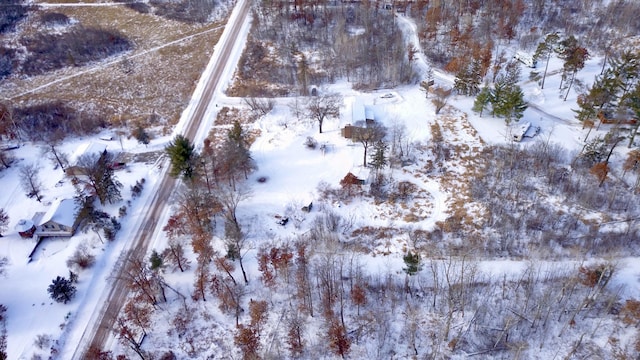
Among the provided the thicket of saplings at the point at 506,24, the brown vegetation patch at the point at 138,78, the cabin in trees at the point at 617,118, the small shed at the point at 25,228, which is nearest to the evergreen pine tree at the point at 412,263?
the cabin in trees at the point at 617,118

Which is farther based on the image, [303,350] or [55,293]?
[55,293]

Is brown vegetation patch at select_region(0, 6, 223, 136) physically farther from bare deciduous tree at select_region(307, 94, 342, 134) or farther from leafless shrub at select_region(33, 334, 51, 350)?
leafless shrub at select_region(33, 334, 51, 350)

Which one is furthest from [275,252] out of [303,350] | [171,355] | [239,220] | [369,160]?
[369,160]

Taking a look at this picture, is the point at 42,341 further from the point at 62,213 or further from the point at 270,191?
the point at 270,191

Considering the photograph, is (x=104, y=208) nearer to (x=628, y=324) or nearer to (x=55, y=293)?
(x=55, y=293)

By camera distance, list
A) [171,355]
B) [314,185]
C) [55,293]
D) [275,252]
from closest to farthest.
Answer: [171,355] < [55,293] < [275,252] < [314,185]

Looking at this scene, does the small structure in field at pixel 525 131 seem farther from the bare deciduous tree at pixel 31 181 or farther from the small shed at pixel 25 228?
the bare deciduous tree at pixel 31 181

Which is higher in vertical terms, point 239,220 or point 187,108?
point 187,108
